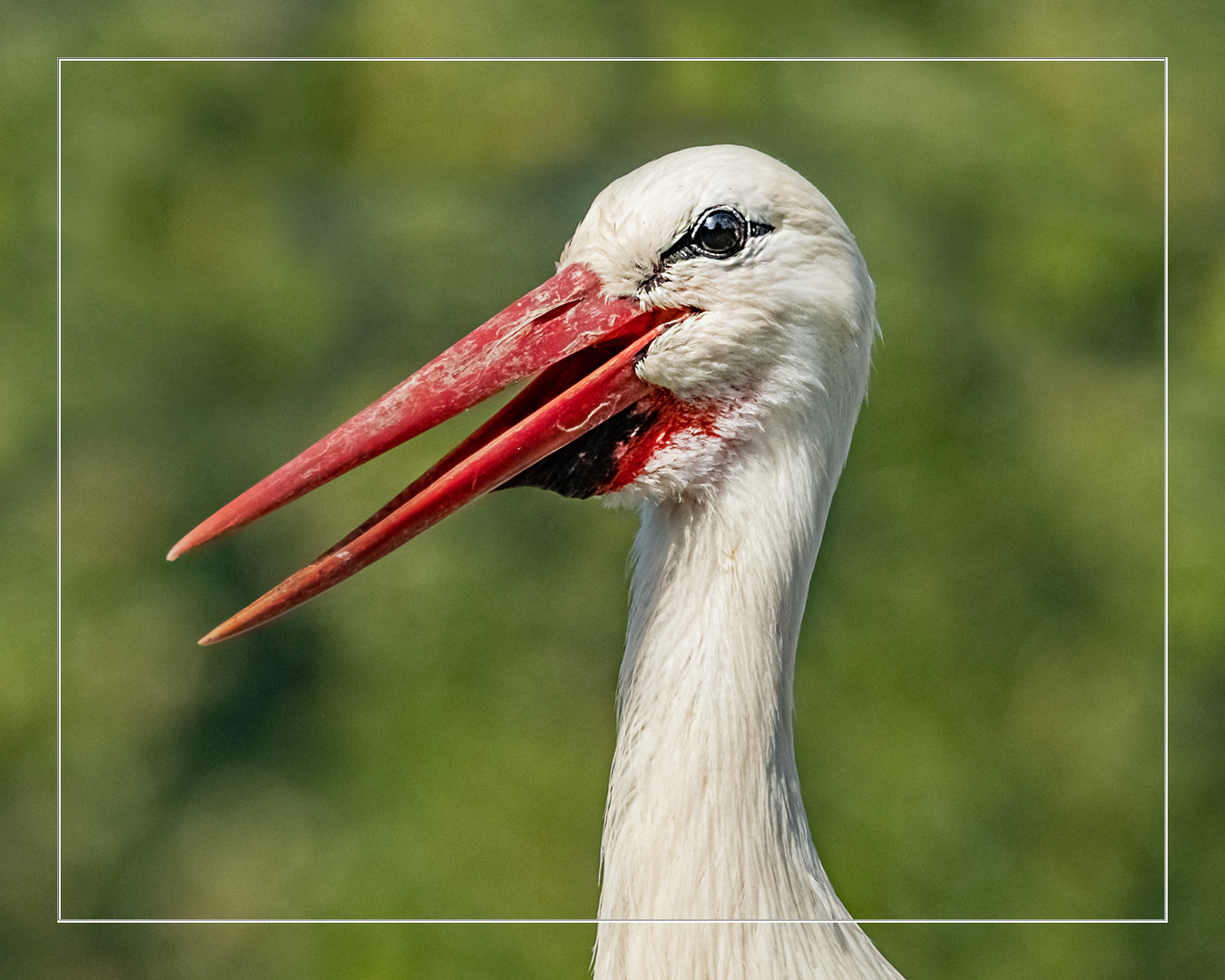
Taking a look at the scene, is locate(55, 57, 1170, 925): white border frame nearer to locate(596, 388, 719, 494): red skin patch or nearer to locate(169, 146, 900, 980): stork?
locate(169, 146, 900, 980): stork

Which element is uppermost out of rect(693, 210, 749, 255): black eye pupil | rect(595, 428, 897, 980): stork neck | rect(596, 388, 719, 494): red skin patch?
rect(693, 210, 749, 255): black eye pupil

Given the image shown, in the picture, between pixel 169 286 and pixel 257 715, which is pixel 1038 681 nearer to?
pixel 257 715

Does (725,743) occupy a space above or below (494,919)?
above

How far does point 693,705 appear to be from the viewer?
47.3 inches

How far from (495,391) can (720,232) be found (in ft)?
0.92

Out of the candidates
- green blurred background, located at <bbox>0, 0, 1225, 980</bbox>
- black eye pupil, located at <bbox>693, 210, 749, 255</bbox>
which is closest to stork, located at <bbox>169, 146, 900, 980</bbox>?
black eye pupil, located at <bbox>693, 210, 749, 255</bbox>

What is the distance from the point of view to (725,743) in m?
1.19

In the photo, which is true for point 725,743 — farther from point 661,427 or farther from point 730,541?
point 661,427

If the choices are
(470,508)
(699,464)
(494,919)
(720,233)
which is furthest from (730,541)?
(494,919)

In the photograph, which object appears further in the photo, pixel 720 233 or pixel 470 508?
pixel 470 508

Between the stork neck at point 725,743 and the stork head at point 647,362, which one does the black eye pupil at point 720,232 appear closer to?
the stork head at point 647,362

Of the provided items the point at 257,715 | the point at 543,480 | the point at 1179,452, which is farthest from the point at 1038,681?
the point at 257,715

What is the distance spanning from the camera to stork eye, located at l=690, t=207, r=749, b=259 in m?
1.15

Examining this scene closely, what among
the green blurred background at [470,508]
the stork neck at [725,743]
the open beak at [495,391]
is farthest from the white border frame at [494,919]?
the open beak at [495,391]
